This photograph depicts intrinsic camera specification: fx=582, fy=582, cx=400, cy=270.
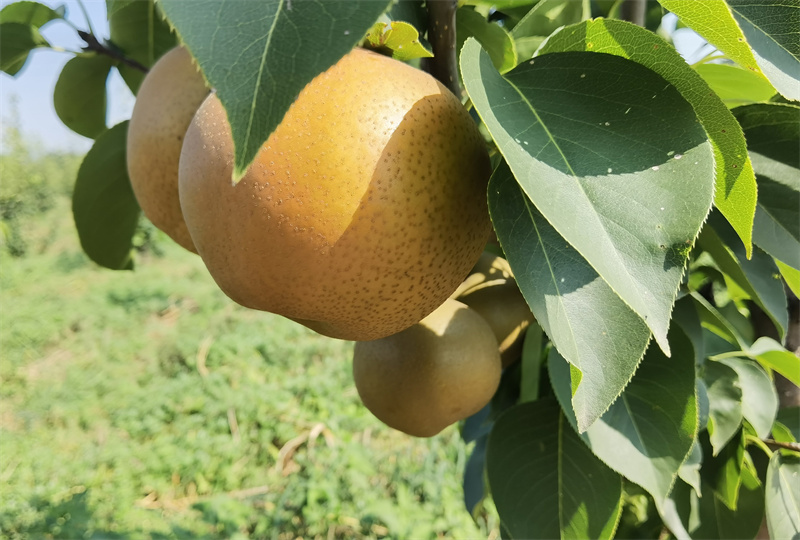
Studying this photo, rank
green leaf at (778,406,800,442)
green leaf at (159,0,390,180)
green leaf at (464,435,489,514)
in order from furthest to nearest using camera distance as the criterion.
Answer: green leaf at (464,435,489,514) < green leaf at (778,406,800,442) < green leaf at (159,0,390,180)

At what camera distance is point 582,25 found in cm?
44

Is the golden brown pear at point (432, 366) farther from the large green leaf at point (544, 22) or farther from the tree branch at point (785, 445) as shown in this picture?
the tree branch at point (785, 445)

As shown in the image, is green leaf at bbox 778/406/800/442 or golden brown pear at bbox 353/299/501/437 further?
green leaf at bbox 778/406/800/442

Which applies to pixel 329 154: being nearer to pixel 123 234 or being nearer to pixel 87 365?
pixel 123 234

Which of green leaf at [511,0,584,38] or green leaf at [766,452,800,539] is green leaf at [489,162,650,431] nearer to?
green leaf at [511,0,584,38]

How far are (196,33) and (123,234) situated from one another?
64 centimetres

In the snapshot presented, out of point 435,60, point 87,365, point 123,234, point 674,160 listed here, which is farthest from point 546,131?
point 87,365

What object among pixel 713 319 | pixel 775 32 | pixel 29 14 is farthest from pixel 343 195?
pixel 29 14

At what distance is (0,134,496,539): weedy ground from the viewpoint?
2.37 m

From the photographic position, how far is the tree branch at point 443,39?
19.9 inches

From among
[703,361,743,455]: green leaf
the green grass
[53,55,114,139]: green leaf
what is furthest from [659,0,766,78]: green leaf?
the green grass

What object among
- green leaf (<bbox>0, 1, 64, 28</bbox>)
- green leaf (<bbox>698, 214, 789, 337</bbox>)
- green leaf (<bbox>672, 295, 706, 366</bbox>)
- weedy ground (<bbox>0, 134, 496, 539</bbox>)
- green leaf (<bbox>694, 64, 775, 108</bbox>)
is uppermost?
green leaf (<bbox>694, 64, 775, 108</bbox>)

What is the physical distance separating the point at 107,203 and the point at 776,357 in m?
0.89

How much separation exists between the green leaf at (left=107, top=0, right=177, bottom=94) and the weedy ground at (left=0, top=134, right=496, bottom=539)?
1.52m
